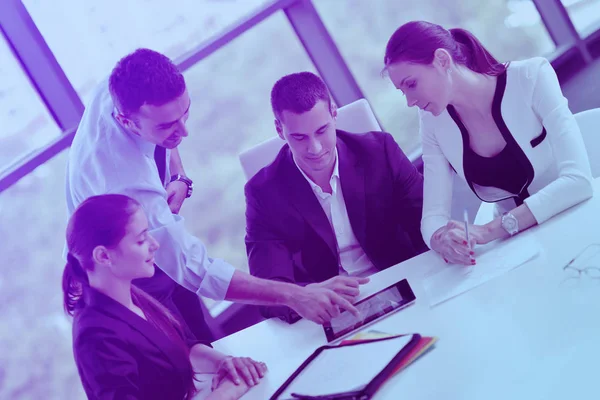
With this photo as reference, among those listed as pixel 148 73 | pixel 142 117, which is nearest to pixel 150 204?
pixel 142 117

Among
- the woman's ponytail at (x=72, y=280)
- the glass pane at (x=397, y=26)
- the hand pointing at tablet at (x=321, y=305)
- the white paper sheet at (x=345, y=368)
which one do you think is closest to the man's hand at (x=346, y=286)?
the hand pointing at tablet at (x=321, y=305)

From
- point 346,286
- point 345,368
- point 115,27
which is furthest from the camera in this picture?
point 115,27

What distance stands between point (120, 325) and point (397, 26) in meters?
3.32

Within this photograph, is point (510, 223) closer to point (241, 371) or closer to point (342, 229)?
point (342, 229)

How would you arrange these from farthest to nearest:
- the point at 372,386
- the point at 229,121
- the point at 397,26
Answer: the point at 397,26 < the point at 229,121 < the point at 372,386

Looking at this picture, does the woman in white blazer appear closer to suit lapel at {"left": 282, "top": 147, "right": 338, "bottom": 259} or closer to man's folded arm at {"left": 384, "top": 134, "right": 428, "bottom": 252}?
man's folded arm at {"left": 384, "top": 134, "right": 428, "bottom": 252}

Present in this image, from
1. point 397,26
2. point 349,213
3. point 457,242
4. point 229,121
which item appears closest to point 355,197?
point 349,213

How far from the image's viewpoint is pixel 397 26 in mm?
4141

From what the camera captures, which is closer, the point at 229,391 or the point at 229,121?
the point at 229,391

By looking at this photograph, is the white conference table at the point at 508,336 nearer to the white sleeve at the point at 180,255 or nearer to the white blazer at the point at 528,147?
the white blazer at the point at 528,147

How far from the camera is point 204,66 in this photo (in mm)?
3244

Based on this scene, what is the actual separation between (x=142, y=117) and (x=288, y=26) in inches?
78.9

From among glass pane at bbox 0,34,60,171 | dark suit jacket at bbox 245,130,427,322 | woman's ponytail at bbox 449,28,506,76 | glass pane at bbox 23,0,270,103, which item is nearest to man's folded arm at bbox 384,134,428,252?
dark suit jacket at bbox 245,130,427,322

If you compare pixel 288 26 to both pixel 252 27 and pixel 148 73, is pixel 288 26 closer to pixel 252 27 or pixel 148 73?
pixel 252 27
